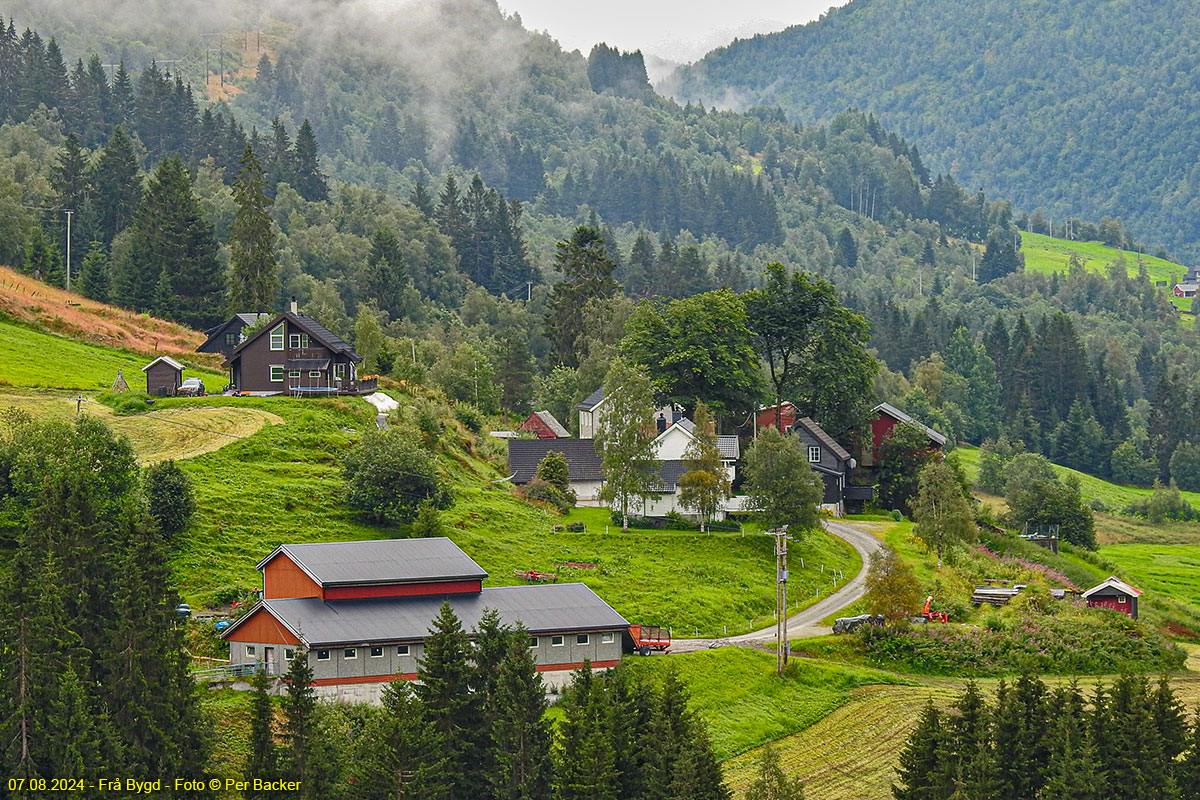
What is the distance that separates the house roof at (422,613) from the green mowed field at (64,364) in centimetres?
3790

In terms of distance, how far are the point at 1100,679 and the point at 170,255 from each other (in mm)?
87993

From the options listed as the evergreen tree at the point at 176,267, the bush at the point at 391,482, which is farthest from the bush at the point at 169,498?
the evergreen tree at the point at 176,267

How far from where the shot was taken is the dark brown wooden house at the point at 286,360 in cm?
10762

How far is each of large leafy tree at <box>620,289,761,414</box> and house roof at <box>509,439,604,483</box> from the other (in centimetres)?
750

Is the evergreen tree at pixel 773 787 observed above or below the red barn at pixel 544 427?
below

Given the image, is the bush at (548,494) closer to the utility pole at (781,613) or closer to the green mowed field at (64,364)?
the green mowed field at (64,364)

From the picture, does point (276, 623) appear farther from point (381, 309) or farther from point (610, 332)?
point (381, 309)

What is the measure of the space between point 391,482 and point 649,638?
1747 cm

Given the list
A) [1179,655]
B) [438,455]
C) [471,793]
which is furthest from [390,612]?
[1179,655]

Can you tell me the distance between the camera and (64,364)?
354 feet

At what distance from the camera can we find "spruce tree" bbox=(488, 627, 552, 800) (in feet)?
193

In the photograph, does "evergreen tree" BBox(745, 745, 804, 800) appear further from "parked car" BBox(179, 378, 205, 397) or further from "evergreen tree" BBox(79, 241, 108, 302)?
"evergreen tree" BBox(79, 241, 108, 302)

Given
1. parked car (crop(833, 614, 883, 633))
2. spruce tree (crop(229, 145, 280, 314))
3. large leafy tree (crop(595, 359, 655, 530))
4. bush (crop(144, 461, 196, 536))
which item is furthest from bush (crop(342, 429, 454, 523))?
spruce tree (crop(229, 145, 280, 314))

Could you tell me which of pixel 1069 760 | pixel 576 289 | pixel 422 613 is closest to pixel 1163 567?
pixel 576 289
